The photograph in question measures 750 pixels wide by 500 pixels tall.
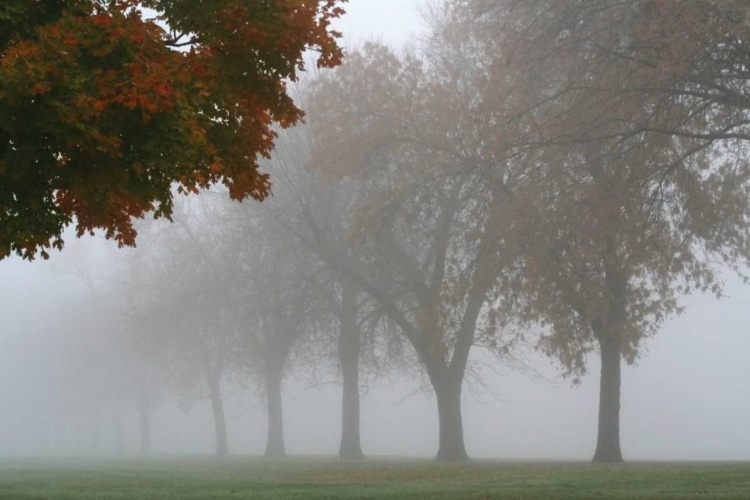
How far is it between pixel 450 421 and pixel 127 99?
22.7 m

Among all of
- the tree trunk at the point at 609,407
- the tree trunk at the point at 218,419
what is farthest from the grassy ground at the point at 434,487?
the tree trunk at the point at 218,419

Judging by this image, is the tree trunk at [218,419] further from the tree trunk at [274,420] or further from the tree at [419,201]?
the tree at [419,201]

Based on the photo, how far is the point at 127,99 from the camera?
8633 millimetres

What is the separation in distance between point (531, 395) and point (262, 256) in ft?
222

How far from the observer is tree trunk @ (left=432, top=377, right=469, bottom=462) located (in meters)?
29.3

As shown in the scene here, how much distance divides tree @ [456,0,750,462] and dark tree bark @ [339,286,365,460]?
422 inches

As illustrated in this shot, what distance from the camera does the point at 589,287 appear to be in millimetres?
21703

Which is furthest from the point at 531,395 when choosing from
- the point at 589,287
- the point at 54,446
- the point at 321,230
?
the point at 589,287

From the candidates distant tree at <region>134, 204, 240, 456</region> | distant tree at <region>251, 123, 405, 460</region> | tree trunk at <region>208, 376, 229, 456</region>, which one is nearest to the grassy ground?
distant tree at <region>251, 123, 405, 460</region>

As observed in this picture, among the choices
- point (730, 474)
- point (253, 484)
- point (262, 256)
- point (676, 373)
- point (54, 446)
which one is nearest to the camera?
point (730, 474)

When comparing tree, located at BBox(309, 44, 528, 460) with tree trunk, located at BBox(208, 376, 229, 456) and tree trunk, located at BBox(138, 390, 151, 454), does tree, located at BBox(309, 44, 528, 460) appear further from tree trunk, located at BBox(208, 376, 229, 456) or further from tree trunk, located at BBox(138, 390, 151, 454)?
tree trunk, located at BBox(138, 390, 151, 454)

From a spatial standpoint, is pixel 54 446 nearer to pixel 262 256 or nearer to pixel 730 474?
pixel 262 256

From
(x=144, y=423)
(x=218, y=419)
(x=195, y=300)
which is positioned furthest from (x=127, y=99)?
(x=144, y=423)

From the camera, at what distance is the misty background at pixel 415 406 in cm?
7056
